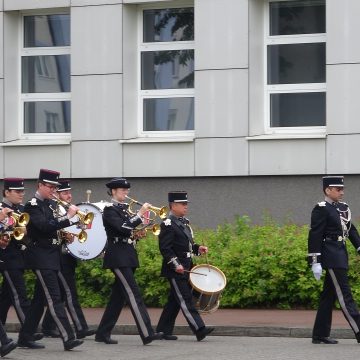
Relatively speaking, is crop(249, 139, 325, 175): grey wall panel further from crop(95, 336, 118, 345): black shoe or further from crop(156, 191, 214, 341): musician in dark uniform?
crop(95, 336, 118, 345): black shoe

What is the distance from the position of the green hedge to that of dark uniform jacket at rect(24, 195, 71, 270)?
13.7 feet

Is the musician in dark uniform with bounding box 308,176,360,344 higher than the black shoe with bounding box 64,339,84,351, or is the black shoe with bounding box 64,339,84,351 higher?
the musician in dark uniform with bounding box 308,176,360,344

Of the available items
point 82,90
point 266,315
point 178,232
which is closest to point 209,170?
point 82,90

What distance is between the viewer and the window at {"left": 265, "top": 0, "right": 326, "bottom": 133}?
72.4 feet

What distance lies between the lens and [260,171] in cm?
2177

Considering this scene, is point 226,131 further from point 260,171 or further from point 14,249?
point 14,249

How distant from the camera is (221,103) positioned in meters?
22.0

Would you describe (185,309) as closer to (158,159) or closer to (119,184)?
(119,184)

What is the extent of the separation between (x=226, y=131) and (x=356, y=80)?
2.45 metres

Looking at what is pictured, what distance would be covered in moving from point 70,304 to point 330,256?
347 cm

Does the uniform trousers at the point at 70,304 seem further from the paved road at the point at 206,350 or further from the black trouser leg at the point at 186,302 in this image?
the black trouser leg at the point at 186,302

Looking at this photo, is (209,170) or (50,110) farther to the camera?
(50,110)

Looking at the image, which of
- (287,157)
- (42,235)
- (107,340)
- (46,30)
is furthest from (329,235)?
(46,30)

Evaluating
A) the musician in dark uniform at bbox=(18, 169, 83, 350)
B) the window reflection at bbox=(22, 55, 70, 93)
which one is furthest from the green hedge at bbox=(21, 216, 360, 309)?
the window reflection at bbox=(22, 55, 70, 93)
